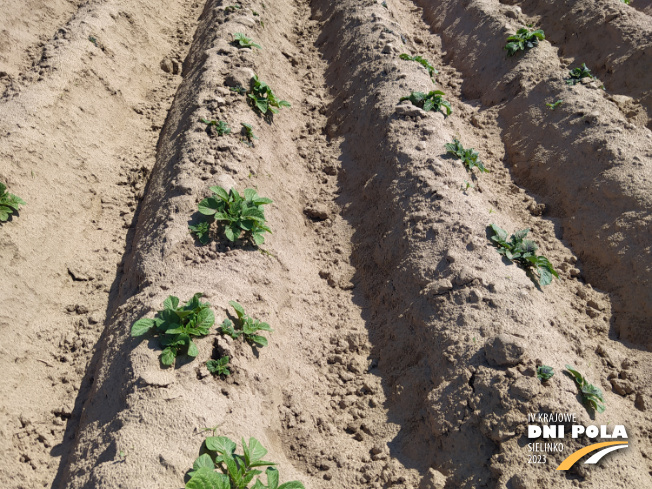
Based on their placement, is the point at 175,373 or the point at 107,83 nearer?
the point at 175,373

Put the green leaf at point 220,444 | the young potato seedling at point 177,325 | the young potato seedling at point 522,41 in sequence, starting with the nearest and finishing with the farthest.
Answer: the green leaf at point 220,444, the young potato seedling at point 177,325, the young potato seedling at point 522,41

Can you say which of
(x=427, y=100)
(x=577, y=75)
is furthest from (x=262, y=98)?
(x=577, y=75)

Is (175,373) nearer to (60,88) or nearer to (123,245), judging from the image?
(123,245)

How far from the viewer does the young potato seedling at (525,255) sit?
4457 mm

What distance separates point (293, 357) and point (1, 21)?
23.5 ft

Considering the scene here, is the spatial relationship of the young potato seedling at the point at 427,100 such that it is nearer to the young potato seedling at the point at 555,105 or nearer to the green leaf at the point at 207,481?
the young potato seedling at the point at 555,105

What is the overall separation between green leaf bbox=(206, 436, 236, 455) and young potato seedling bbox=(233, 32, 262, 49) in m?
5.69

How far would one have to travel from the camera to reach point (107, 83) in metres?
6.54

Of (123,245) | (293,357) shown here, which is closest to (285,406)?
(293,357)

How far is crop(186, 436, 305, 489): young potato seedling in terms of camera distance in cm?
280

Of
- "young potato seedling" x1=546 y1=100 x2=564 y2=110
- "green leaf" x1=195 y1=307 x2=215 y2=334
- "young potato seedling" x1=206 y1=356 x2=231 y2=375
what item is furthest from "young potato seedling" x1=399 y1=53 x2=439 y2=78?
"young potato seedling" x1=206 y1=356 x2=231 y2=375

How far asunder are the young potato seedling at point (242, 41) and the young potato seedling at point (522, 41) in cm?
389

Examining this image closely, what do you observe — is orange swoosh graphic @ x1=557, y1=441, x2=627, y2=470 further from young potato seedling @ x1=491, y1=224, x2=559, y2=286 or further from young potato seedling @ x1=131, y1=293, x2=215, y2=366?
young potato seedling @ x1=131, y1=293, x2=215, y2=366

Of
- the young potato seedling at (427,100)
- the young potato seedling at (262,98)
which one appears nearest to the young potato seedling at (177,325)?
the young potato seedling at (262,98)
